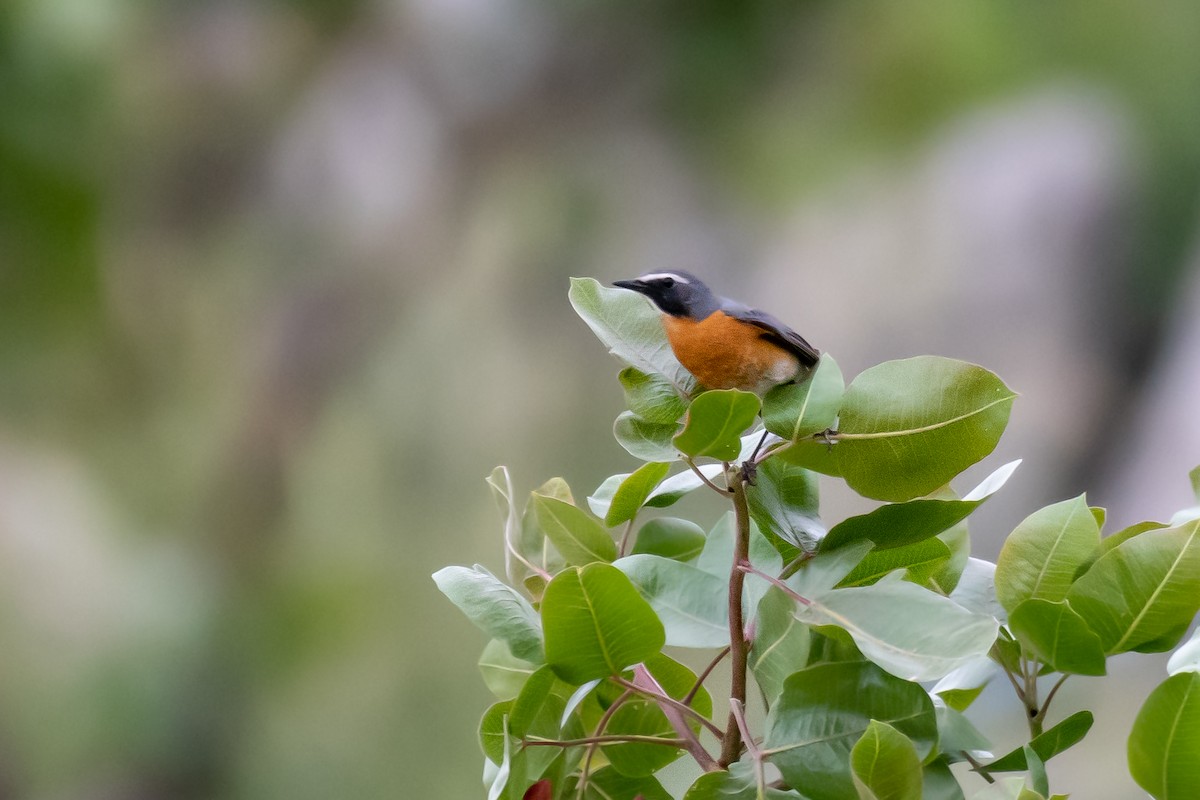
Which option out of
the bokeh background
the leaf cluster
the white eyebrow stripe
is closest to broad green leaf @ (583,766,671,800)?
the leaf cluster

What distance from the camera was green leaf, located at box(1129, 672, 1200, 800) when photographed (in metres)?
0.31

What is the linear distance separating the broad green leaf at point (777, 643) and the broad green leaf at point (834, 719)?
1 centimetres

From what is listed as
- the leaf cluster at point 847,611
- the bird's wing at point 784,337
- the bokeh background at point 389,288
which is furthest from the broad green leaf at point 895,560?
the bokeh background at point 389,288

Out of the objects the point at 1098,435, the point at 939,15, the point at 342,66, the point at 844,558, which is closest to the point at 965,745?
the point at 844,558

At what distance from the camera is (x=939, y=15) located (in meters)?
1.85

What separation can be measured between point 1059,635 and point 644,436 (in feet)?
0.51

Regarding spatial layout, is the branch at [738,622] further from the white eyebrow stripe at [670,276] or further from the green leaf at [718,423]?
the white eyebrow stripe at [670,276]

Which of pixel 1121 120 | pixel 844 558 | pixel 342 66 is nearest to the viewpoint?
pixel 844 558

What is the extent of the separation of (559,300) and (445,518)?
0.49 metres

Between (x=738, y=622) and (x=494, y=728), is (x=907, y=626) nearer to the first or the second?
(x=738, y=622)

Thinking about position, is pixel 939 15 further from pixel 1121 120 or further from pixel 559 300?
pixel 559 300

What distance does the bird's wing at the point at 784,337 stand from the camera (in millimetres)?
460

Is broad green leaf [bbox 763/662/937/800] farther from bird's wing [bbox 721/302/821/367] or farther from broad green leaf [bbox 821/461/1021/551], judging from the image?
bird's wing [bbox 721/302/821/367]

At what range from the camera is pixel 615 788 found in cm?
40
